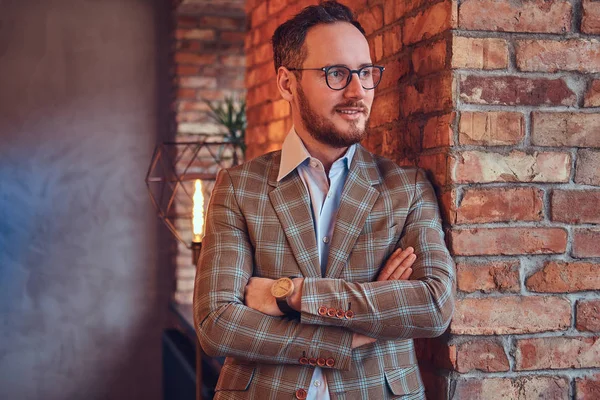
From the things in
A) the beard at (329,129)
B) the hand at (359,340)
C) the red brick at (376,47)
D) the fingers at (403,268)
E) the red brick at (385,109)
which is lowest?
the hand at (359,340)

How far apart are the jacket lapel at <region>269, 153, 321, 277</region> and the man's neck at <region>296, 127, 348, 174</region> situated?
0.24 feet

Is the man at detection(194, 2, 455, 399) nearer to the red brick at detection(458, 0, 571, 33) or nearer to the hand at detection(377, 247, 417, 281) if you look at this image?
the hand at detection(377, 247, 417, 281)

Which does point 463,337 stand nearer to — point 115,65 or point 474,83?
point 474,83

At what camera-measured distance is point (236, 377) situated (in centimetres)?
171

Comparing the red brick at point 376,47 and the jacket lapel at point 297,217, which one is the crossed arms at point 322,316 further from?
the red brick at point 376,47

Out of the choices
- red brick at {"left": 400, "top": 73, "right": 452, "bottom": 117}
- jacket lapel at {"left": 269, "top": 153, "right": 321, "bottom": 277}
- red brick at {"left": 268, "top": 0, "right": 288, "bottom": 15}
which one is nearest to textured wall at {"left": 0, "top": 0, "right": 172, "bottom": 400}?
red brick at {"left": 268, "top": 0, "right": 288, "bottom": 15}

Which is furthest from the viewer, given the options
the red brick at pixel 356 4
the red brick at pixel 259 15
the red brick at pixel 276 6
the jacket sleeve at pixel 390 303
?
the red brick at pixel 259 15

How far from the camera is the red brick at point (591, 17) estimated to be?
1.84m

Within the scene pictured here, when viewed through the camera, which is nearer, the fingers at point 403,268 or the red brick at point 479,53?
the fingers at point 403,268

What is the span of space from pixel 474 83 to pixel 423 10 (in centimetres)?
26

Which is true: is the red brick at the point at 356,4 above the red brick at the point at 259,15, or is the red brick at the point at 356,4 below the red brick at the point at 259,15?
below

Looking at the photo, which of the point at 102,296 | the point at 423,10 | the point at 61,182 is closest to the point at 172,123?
the point at 61,182

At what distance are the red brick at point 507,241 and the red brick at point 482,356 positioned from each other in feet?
0.72

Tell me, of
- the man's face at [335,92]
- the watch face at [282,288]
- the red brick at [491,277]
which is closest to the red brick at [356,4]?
the man's face at [335,92]
